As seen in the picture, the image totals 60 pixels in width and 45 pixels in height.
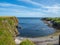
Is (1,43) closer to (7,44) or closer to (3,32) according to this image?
(7,44)

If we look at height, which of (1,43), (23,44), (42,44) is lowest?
(42,44)

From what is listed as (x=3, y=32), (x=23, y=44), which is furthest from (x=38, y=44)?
(x=3, y=32)

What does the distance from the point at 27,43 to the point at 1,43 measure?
5.57 metres

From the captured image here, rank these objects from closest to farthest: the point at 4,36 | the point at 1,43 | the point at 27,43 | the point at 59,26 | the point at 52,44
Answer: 1. the point at 1,43
2. the point at 4,36
3. the point at 27,43
4. the point at 52,44
5. the point at 59,26

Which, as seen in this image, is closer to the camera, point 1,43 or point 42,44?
point 1,43

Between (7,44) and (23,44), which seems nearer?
(7,44)

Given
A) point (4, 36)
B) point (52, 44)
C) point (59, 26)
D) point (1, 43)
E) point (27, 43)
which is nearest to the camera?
point (1, 43)

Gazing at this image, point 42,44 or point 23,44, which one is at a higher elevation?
point 23,44

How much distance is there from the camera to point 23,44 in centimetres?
1611

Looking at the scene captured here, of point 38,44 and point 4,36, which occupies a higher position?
point 4,36

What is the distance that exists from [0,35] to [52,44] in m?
24.3

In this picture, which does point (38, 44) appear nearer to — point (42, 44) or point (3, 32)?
point (42, 44)

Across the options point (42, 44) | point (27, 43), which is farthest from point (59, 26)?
point (27, 43)

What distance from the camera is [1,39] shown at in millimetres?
11125
